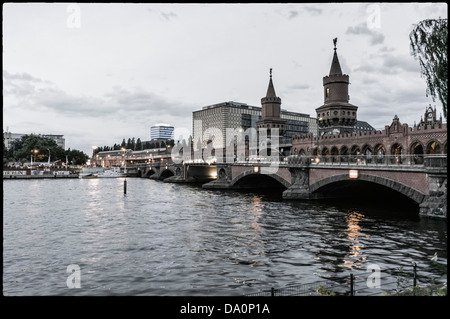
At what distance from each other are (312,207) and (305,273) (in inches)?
948

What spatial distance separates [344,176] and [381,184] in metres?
4.78

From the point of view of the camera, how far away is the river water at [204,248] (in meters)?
15.7

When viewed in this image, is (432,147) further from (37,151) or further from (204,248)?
(37,151)

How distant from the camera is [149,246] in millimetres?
22688

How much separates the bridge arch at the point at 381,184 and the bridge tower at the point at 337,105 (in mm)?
35216

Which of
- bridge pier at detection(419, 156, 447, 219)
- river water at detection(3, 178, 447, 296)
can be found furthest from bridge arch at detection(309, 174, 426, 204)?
river water at detection(3, 178, 447, 296)

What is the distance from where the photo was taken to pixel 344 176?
129 ft

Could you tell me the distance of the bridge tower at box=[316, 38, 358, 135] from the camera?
249 feet

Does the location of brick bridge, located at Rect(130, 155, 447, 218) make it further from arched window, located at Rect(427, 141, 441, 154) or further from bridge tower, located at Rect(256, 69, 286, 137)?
bridge tower, located at Rect(256, 69, 286, 137)

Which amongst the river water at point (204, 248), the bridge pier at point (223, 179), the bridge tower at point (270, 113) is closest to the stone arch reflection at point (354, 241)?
the river water at point (204, 248)

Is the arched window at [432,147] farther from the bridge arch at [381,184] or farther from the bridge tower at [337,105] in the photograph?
the bridge tower at [337,105]
